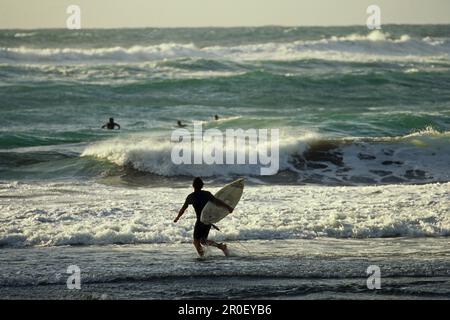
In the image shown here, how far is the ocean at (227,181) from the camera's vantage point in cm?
994

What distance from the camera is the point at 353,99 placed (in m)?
34.9

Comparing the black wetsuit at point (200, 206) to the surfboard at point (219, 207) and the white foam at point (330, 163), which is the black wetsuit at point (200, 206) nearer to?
the surfboard at point (219, 207)

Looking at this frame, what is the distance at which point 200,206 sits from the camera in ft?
37.1

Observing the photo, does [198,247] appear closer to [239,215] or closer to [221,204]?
[221,204]

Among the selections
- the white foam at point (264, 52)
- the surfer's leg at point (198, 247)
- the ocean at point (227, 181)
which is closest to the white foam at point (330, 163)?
the ocean at point (227, 181)

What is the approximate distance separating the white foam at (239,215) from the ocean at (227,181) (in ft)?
0.11

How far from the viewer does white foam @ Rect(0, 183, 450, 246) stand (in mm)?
12422

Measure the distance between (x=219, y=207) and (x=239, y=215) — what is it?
2.19m

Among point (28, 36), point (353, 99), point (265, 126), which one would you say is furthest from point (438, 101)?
point (28, 36)

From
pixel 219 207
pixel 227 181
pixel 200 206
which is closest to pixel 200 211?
pixel 200 206

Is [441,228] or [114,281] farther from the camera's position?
[441,228]

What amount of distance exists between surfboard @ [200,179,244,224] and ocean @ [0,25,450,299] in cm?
47
